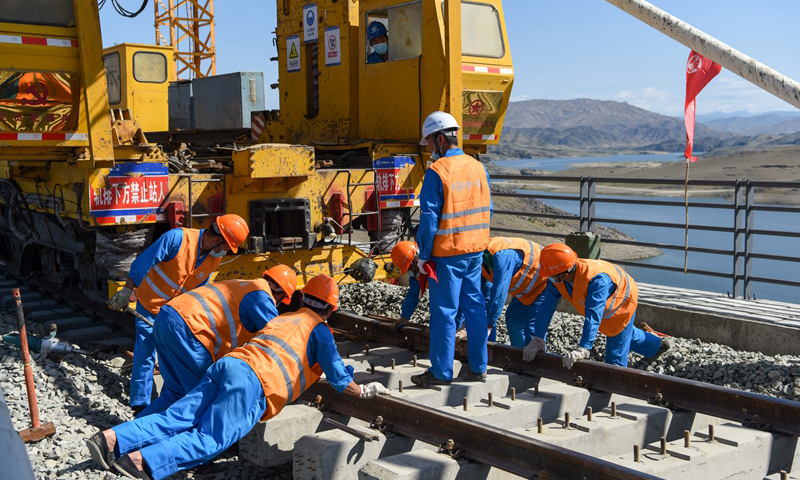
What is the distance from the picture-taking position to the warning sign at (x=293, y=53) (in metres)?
9.09

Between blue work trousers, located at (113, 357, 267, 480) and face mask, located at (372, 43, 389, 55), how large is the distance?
4902 mm

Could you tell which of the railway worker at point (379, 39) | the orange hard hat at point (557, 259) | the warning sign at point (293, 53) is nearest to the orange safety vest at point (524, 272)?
the orange hard hat at point (557, 259)

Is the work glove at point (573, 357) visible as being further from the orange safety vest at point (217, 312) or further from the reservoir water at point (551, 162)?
the reservoir water at point (551, 162)

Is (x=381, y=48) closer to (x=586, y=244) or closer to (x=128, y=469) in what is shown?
(x=586, y=244)

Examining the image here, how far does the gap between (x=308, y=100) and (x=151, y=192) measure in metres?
3.14

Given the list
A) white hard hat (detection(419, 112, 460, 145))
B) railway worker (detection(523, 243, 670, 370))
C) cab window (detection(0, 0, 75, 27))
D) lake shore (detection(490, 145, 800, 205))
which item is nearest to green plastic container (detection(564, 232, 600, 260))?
railway worker (detection(523, 243, 670, 370))

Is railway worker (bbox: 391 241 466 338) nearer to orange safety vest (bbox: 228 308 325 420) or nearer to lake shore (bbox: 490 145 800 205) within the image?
orange safety vest (bbox: 228 308 325 420)

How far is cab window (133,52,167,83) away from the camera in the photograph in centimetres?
1060

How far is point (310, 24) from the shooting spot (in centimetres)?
890

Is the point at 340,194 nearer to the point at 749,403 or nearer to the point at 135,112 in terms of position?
the point at 749,403

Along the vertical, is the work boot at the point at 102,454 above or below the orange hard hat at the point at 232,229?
below

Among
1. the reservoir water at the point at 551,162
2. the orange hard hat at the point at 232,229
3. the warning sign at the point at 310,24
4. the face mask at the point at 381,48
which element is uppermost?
the warning sign at the point at 310,24

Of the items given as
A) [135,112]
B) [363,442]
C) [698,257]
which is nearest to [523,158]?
[698,257]

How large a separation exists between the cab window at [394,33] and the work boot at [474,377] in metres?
3.63
